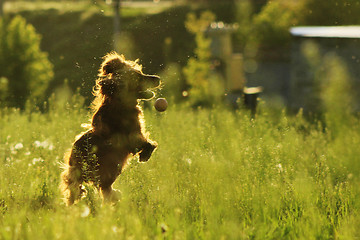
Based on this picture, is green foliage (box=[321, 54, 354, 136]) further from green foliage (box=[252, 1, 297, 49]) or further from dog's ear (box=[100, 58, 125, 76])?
green foliage (box=[252, 1, 297, 49])

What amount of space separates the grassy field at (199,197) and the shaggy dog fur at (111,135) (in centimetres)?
14

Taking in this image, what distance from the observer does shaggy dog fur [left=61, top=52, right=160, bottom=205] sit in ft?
10.7

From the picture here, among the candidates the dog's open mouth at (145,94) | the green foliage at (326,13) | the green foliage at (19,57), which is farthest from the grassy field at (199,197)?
the green foliage at (326,13)

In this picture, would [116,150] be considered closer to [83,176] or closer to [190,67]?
[83,176]

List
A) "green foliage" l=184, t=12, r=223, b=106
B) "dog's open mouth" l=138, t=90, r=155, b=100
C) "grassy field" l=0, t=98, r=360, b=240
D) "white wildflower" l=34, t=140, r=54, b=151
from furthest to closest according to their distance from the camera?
"green foliage" l=184, t=12, r=223, b=106
"white wildflower" l=34, t=140, r=54, b=151
"dog's open mouth" l=138, t=90, r=155, b=100
"grassy field" l=0, t=98, r=360, b=240

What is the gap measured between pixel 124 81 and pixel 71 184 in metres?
0.91

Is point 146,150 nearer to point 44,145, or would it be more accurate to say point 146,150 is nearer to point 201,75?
A: point 44,145

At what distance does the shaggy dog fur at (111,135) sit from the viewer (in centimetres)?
327

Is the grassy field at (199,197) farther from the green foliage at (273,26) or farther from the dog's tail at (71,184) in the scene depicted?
the green foliage at (273,26)

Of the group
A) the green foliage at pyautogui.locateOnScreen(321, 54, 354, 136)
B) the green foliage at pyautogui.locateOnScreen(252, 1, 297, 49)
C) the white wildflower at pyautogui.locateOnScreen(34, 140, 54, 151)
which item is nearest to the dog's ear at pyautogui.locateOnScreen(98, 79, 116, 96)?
the white wildflower at pyautogui.locateOnScreen(34, 140, 54, 151)

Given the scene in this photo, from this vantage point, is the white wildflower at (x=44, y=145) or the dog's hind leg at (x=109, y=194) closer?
the dog's hind leg at (x=109, y=194)

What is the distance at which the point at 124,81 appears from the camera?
10.9 feet

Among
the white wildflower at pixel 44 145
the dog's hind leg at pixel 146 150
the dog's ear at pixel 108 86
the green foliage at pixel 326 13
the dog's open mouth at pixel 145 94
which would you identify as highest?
the green foliage at pixel 326 13

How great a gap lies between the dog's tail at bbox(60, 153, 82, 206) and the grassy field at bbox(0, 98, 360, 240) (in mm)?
91
